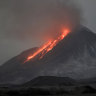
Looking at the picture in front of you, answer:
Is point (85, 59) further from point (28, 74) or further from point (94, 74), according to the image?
point (28, 74)

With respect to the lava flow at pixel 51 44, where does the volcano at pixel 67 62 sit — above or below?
below

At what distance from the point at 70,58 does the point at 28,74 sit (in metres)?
27.0

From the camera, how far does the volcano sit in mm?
115188

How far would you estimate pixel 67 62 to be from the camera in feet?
410

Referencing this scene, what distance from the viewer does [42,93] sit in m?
21.0

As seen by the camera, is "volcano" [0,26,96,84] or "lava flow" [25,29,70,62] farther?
"lava flow" [25,29,70,62]

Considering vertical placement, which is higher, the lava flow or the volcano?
the lava flow

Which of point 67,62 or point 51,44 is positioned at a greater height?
point 51,44

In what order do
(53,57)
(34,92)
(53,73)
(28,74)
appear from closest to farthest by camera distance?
(34,92) → (53,73) → (28,74) → (53,57)

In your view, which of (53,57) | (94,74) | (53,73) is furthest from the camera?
(53,57)

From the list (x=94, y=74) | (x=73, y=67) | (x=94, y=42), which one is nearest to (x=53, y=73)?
(x=73, y=67)

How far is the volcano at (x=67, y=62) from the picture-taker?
378 ft

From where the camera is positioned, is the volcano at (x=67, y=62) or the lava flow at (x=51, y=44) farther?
the lava flow at (x=51, y=44)

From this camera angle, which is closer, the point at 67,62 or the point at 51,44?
the point at 67,62
